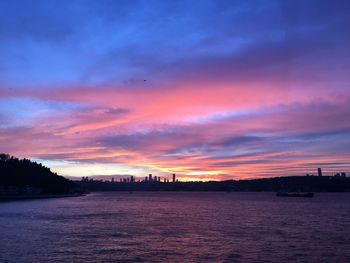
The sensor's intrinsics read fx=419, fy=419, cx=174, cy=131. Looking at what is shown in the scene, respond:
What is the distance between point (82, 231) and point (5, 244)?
13.7 metres

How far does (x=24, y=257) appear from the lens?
35938mm

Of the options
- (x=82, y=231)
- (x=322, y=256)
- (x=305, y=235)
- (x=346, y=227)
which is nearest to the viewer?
(x=322, y=256)

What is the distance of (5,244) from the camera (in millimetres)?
43781

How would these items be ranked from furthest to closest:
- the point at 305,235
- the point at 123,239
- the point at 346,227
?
the point at 346,227
the point at 305,235
the point at 123,239

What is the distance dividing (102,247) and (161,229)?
18.6 m

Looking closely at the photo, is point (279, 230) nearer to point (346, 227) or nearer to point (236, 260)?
point (346, 227)

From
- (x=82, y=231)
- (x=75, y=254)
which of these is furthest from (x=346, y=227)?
(x=75, y=254)

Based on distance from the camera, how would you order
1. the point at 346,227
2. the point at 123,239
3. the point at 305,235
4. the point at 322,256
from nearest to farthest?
the point at 322,256, the point at 123,239, the point at 305,235, the point at 346,227

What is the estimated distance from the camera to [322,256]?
37.7 metres

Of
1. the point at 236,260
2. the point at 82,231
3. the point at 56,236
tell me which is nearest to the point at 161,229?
the point at 82,231

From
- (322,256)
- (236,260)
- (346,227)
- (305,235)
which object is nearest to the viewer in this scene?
(236,260)

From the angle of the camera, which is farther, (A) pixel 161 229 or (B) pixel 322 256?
(A) pixel 161 229

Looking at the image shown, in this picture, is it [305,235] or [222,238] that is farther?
[305,235]

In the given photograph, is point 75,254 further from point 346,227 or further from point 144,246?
point 346,227
